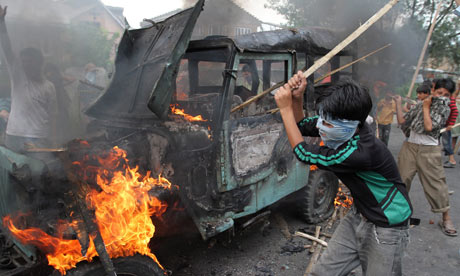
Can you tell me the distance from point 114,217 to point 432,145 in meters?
4.24

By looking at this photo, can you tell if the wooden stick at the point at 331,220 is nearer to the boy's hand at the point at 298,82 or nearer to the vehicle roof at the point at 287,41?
the vehicle roof at the point at 287,41

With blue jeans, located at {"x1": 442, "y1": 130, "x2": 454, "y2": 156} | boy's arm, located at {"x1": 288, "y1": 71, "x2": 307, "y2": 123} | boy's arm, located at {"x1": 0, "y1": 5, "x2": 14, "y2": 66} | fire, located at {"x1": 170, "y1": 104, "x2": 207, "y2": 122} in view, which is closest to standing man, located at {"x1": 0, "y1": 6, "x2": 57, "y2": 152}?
boy's arm, located at {"x1": 0, "y1": 5, "x2": 14, "y2": 66}

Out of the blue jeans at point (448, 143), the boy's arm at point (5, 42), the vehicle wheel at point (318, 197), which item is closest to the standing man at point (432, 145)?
the vehicle wheel at point (318, 197)

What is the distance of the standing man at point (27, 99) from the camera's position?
387cm

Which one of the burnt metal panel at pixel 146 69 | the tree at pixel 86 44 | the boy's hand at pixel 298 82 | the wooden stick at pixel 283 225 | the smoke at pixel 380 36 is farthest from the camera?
the smoke at pixel 380 36

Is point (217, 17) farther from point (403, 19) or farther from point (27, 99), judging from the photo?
point (27, 99)

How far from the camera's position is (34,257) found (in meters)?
2.42

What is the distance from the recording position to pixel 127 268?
231cm

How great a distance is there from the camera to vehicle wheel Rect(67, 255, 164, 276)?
7.03ft

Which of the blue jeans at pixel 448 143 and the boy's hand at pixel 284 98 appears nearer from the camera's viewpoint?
the boy's hand at pixel 284 98

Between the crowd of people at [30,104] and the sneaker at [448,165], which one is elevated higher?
the crowd of people at [30,104]

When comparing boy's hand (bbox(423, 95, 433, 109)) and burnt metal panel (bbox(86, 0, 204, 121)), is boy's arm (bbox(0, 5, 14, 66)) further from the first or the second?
boy's hand (bbox(423, 95, 433, 109))

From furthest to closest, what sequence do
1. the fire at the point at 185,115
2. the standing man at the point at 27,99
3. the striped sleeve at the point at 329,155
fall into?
the standing man at the point at 27,99, the fire at the point at 185,115, the striped sleeve at the point at 329,155

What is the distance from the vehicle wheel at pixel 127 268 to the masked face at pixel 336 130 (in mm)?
1690
